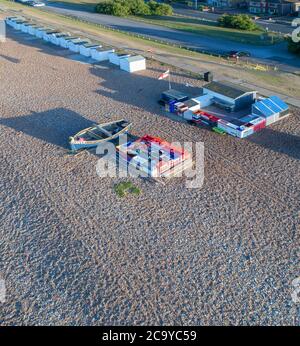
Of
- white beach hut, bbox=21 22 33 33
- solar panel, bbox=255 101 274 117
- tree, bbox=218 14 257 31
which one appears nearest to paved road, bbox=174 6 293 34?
tree, bbox=218 14 257 31

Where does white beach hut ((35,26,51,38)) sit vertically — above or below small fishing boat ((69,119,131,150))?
above

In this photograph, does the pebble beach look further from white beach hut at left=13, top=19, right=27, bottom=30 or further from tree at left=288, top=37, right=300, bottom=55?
white beach hut at left=13, top=19, right=27, bottom=30

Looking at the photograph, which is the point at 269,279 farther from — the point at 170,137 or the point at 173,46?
the point at 173,46

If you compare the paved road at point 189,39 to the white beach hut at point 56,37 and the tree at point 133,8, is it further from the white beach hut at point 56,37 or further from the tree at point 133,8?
the white beach hut at point 56,37

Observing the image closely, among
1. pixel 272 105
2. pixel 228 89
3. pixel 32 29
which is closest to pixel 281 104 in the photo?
pixel 272 105

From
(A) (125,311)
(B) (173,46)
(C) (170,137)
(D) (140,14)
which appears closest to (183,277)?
(A) (125,311)

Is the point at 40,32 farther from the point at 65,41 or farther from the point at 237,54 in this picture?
the point at 237,54
